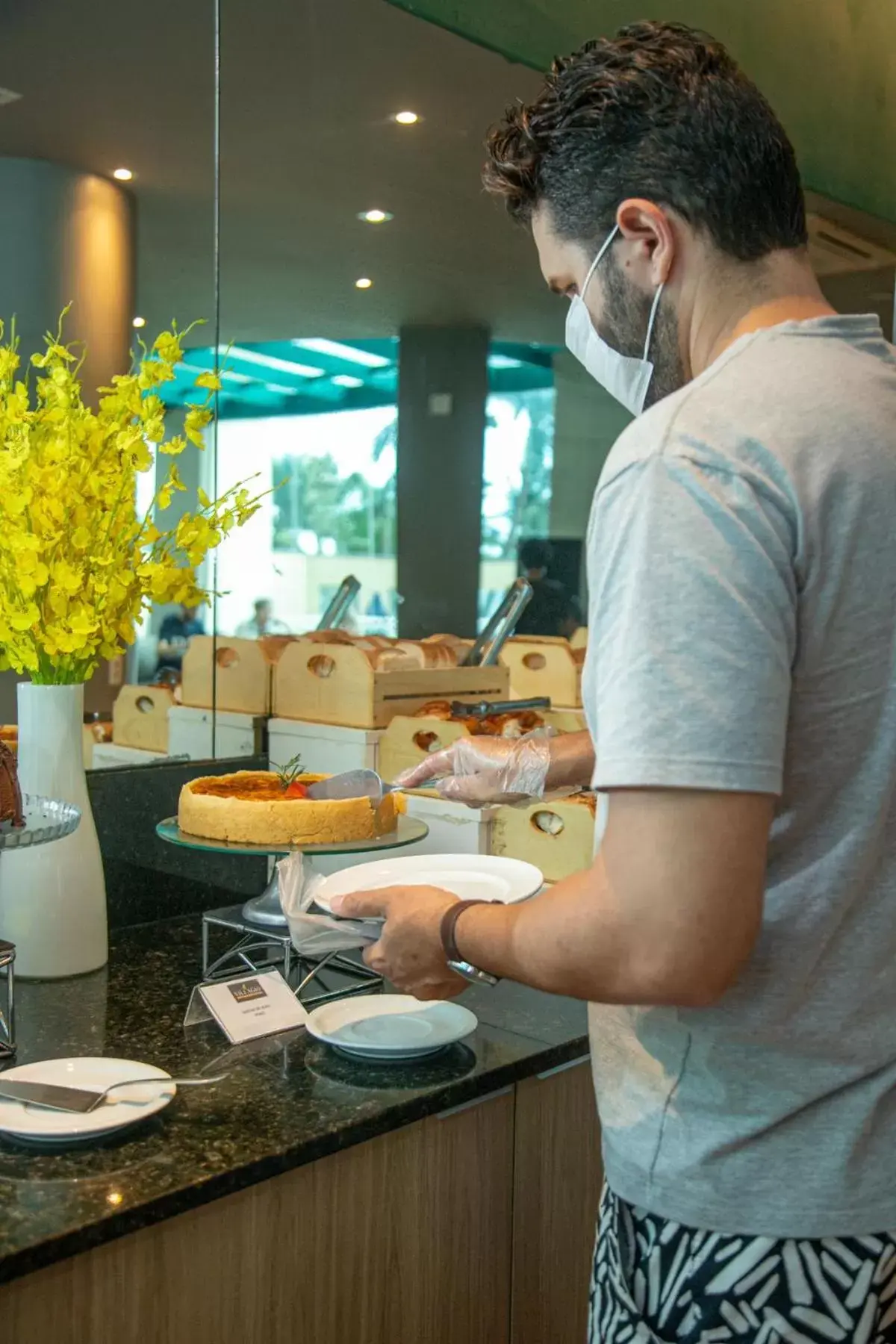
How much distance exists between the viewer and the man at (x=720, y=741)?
0.76m

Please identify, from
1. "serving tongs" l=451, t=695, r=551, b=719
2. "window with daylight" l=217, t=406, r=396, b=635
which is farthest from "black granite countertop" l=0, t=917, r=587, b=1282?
"window with daylight" l=217, t=406, r=396, b=635

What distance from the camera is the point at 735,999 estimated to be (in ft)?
2.86

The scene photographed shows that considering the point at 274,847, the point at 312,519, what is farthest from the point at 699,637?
the point at 312,519

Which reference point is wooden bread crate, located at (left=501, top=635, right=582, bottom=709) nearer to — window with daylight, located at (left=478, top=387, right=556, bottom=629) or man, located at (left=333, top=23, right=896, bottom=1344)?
window with daylight, located at (left=478, top=387, right=556, bottom=629)

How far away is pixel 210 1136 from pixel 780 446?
803mm

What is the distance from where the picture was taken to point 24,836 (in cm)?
133

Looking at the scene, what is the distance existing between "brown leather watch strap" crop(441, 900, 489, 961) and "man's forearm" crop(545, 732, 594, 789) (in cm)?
42

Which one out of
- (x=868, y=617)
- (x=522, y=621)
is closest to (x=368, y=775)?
(x=868, y=617)

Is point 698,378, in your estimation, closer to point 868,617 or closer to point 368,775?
point 868,617

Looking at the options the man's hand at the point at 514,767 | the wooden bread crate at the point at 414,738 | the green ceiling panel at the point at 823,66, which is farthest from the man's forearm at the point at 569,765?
the green ceiling panel at the point at 823,66

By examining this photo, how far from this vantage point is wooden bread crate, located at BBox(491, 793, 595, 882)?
6.33 ft

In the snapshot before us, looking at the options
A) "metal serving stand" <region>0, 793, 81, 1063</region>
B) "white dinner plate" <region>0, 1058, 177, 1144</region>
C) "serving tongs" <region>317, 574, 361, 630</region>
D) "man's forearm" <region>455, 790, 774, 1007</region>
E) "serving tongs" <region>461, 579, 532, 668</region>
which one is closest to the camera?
"man's forearm" <region>455, 790, 774, 1007</region>

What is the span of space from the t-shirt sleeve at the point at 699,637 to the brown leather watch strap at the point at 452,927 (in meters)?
0.20

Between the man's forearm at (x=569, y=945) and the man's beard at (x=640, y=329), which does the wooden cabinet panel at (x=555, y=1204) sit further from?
the man's beard at (x=640, y=329)
